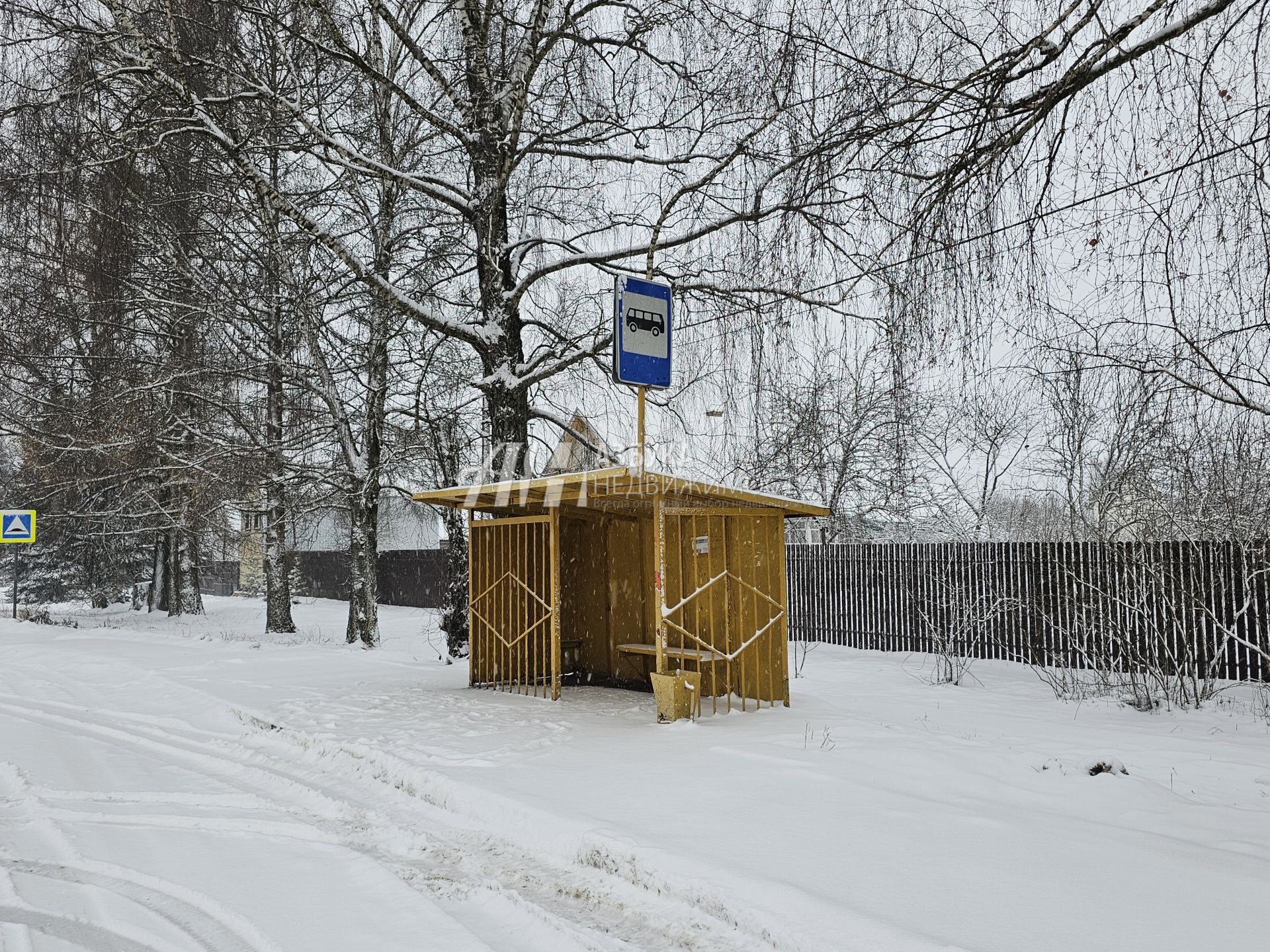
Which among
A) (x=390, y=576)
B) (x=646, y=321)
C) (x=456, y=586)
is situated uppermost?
(x=646, y=321)

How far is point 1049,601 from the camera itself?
38.8 ft

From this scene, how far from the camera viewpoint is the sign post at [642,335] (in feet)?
22.5

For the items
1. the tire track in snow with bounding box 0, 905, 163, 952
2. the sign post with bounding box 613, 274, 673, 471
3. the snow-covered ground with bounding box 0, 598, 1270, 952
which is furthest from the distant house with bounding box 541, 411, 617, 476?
the tire track in snow with bounding box 0, 905, 163, 952

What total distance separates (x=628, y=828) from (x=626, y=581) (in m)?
6.26

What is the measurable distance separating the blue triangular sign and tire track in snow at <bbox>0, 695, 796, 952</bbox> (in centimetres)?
1380

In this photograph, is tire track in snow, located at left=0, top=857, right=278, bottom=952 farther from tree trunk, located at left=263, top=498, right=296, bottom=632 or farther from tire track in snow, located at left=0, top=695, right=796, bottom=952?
tree trunk, located at left=263, top=498, right=296, bottom=632

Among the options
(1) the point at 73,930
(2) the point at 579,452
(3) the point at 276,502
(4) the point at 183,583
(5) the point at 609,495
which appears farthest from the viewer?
(4) the point at 183,583

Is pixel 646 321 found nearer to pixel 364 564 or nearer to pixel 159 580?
pixel 364 564

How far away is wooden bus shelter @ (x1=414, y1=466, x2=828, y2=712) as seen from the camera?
26.5 ft

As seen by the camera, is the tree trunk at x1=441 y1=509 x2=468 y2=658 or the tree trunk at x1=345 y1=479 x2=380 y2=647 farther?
the tree trunk at x1=345 y1=479 x2=380 y2=647

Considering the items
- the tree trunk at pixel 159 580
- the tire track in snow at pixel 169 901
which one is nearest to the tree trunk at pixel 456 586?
A: the tire track in snow at pixel 169 901

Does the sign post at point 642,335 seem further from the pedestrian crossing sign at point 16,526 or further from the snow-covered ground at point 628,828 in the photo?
the pedestrian crossing sign at point 16,526

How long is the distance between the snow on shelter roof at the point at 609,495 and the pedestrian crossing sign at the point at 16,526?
43.3 ft

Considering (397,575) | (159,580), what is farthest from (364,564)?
(397,575)
